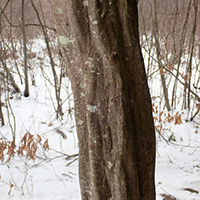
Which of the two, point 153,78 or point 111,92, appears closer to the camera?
point 111,92

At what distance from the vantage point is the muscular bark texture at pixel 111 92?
101 centimetres

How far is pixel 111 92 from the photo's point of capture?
104 centimetres

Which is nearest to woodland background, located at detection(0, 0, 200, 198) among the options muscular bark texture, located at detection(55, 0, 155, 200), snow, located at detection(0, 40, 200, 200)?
snow, located at detection(0, 40, 200, 200)

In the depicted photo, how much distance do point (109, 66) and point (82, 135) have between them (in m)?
0.46

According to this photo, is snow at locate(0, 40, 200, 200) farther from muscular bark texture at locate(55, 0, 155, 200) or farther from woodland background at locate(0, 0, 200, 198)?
muscular bark texture at locate(55, 0, 155, 200)

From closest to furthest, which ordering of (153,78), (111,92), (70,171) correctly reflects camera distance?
(111,92)
(70,171)
(153,78)

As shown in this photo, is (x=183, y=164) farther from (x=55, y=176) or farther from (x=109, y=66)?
(x=109, y=66)

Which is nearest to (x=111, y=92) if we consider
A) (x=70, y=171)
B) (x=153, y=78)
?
(x=70, y=171)

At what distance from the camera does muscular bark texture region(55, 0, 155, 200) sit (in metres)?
1.01

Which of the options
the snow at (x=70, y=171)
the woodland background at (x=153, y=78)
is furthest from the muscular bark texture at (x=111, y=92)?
the woodland background at (x=153, y=78)

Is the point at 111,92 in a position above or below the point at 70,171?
above

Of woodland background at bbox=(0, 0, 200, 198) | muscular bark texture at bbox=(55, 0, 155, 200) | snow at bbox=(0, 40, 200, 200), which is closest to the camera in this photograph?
muscular bark texture at bbox=(55, 0, 155, 200)

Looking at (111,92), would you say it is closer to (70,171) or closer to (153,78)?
(70,171)

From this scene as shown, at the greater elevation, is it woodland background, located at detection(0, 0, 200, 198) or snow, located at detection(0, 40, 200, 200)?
woodland background, located at detection(0, 0, 200, 198)
